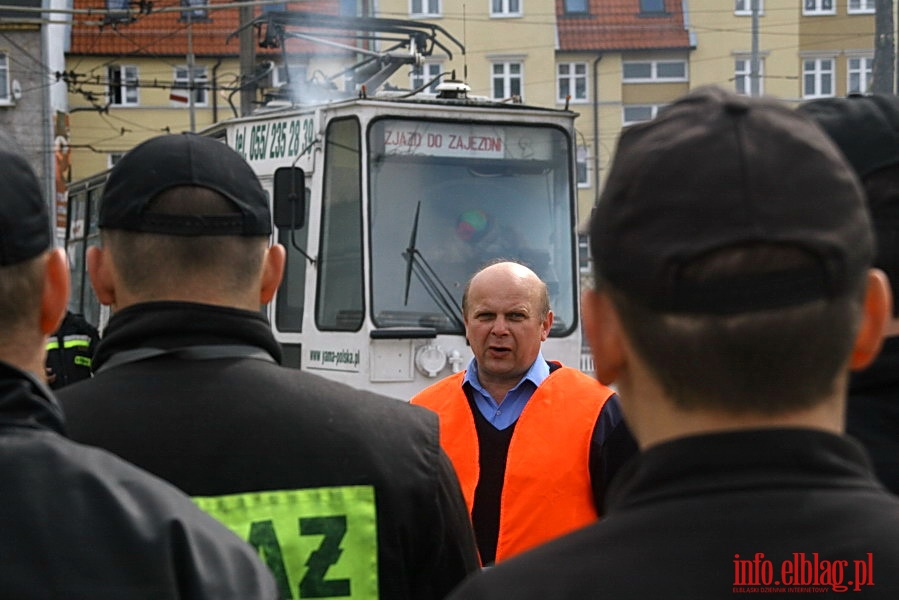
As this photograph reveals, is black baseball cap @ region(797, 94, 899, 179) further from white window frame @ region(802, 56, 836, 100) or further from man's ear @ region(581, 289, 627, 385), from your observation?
white window frame @ region(802, 56, 836, 100)

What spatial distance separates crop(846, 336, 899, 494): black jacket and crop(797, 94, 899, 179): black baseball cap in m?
0.30

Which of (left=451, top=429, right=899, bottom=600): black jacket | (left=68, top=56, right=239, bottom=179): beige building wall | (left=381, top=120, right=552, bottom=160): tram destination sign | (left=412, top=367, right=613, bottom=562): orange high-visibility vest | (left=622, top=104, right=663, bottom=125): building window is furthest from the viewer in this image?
(left=622, top=104, right=663, bottom=125): building window

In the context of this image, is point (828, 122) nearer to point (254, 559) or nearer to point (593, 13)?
point (254, 559)

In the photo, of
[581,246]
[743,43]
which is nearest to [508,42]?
[743,43]

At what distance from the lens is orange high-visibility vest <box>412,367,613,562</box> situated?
482 centimetres

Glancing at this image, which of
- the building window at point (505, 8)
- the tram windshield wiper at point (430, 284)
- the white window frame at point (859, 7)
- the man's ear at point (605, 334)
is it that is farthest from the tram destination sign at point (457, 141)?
the white window frame at point (859, 7)

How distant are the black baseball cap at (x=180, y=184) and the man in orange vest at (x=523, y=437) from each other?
6.72 feet

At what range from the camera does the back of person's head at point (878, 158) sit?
2.44 metres

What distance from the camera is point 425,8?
2137 inches

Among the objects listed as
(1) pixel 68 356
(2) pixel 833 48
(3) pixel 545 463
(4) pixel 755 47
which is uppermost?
(2) pixel 833 48

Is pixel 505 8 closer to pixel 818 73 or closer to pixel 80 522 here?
pixel 818 73

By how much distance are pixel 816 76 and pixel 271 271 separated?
178 ft

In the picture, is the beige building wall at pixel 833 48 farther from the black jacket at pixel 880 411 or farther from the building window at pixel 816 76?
the black jacket at pixel 880 411

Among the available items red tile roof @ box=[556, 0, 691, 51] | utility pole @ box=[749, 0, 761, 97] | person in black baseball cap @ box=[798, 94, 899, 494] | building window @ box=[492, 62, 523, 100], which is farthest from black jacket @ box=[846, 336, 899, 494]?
red tile roof @ box=[556, 0, 691, 51]
